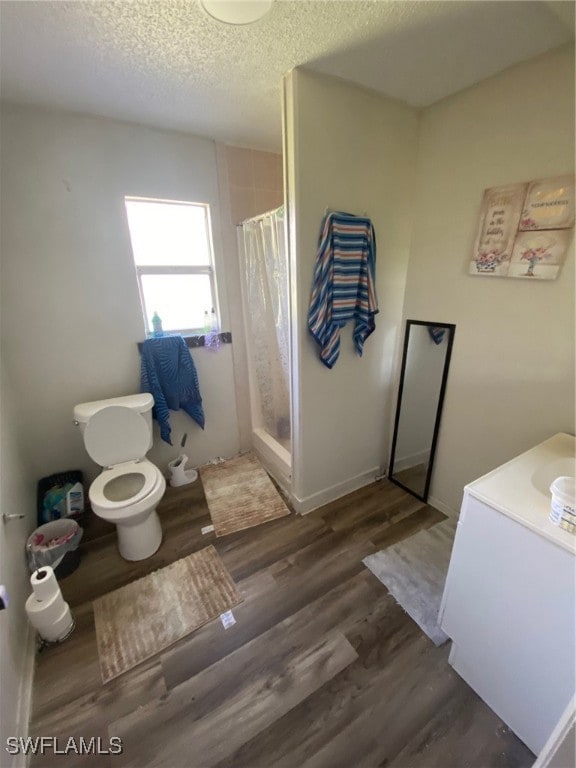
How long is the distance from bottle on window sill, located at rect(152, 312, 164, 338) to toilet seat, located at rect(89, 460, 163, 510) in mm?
889

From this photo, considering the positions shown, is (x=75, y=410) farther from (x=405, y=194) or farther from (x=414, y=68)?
(x=414, y=68)

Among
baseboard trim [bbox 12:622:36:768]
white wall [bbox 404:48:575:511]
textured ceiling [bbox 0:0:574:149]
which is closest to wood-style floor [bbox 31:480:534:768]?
baseboard trim [bbox 12:622:36:768]

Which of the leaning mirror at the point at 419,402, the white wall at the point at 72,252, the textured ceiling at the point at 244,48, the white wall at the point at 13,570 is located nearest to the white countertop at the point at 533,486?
the leaning mirror at the point at 419,402

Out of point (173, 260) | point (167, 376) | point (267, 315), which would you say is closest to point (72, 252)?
point (173, 260)

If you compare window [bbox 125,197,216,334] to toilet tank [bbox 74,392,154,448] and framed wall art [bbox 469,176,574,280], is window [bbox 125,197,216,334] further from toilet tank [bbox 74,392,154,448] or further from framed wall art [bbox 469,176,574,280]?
framed wall art [bbox 469,176,574,280]

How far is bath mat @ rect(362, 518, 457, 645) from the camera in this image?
4.77 feet

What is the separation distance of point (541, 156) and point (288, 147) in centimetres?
113

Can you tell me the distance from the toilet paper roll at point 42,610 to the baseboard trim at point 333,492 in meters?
1.33

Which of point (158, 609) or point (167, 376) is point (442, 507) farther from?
point (167, 376)

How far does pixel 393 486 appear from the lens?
7.61 feet

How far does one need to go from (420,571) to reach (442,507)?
55cm

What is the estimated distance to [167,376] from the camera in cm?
214

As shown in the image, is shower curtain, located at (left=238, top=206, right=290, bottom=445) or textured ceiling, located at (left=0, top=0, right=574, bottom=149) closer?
textured ceiling, located at (left=0, top=0, right=574, bottom=149)

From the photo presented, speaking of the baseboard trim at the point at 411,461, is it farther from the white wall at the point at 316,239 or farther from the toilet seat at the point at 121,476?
the toilet seat at the point at 121,476
